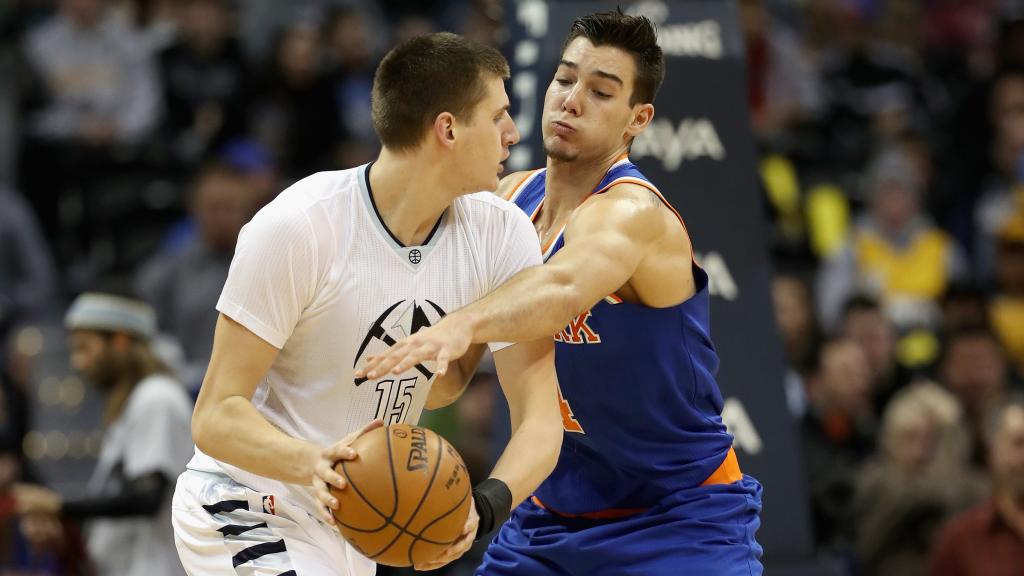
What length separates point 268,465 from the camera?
12.7ft

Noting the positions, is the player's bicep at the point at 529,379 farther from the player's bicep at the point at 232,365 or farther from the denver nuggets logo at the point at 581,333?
the player's bicep at the point at 232,365

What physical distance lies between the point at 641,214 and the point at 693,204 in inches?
86.4

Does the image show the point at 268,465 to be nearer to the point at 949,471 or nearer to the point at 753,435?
the point at 753,435

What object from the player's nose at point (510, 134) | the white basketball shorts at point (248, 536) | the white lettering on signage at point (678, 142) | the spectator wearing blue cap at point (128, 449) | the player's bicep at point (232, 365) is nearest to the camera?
the player's bicep at point (232, 365)

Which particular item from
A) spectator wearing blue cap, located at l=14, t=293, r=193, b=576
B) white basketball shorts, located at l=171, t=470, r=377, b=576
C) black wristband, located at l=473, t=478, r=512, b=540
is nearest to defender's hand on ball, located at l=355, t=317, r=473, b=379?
black wristband, located at l=473, t=478, r=512, b=540

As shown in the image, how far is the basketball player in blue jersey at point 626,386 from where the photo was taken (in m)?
4.75

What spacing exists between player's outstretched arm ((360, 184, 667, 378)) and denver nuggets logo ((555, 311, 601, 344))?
0.72 ft

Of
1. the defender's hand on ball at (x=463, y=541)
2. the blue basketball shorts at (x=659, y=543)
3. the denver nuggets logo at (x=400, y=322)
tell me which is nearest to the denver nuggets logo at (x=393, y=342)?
the denver nuggets logo at (x=400, y=322)

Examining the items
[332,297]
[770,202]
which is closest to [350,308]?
[332,297]

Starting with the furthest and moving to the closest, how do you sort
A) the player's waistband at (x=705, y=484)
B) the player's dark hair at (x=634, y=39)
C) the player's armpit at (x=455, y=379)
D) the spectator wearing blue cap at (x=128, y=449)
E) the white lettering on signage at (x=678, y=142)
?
the spectator wearing blue cap at (x=128, y=449) → the white lettering on signage at (x=678, y=142) → the player's dark hair at (x=634, y=39) → the player's waistband at (x=705, y=484) → the player's armpit at (x=455, y=379)

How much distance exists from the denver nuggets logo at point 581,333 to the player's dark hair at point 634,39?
766 mm

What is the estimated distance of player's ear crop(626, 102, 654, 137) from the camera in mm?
5070

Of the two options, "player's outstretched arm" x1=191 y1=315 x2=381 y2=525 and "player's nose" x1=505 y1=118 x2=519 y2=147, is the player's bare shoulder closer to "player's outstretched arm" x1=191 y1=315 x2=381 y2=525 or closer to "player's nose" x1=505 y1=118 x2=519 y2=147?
"player's nose" x1=505 y1=118 x2=519 y2=147

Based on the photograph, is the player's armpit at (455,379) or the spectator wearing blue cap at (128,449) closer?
the player's armpit at (455,379)
